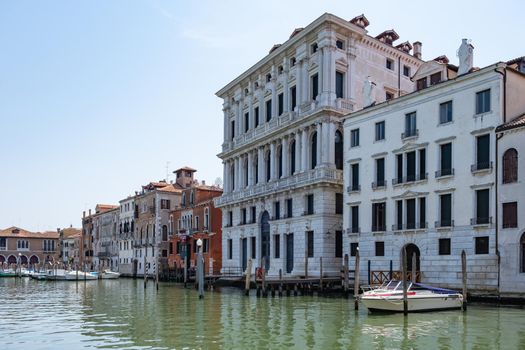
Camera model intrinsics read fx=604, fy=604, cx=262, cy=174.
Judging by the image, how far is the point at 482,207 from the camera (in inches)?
1024

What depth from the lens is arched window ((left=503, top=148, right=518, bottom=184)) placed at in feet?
80.7

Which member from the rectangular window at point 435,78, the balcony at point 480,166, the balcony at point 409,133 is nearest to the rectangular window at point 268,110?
the rectangular window at point 435,78

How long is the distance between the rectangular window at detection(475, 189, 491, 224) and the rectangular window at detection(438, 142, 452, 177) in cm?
185

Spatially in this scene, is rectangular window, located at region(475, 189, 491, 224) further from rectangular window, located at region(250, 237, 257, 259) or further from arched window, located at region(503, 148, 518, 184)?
rectangular window, located at region(250, 237, 257, 259)

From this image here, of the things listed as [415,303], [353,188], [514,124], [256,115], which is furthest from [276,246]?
[514,124]

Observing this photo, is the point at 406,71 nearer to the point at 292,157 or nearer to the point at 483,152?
the point at 292,157

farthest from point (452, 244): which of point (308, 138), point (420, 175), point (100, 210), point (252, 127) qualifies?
point (100, 210)

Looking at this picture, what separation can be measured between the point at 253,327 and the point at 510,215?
40.6ft

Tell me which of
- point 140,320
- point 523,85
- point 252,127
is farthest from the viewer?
point 252,127

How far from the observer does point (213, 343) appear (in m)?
15.5

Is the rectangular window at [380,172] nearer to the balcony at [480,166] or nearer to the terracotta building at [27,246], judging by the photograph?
the balcony at [480,166]

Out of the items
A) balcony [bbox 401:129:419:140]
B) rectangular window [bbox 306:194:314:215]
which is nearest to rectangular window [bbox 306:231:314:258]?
rectangular window [bbox 306:194:314:215]

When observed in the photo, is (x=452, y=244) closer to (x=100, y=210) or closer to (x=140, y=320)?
(x=140, y=320)

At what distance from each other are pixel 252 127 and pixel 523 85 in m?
22.9
